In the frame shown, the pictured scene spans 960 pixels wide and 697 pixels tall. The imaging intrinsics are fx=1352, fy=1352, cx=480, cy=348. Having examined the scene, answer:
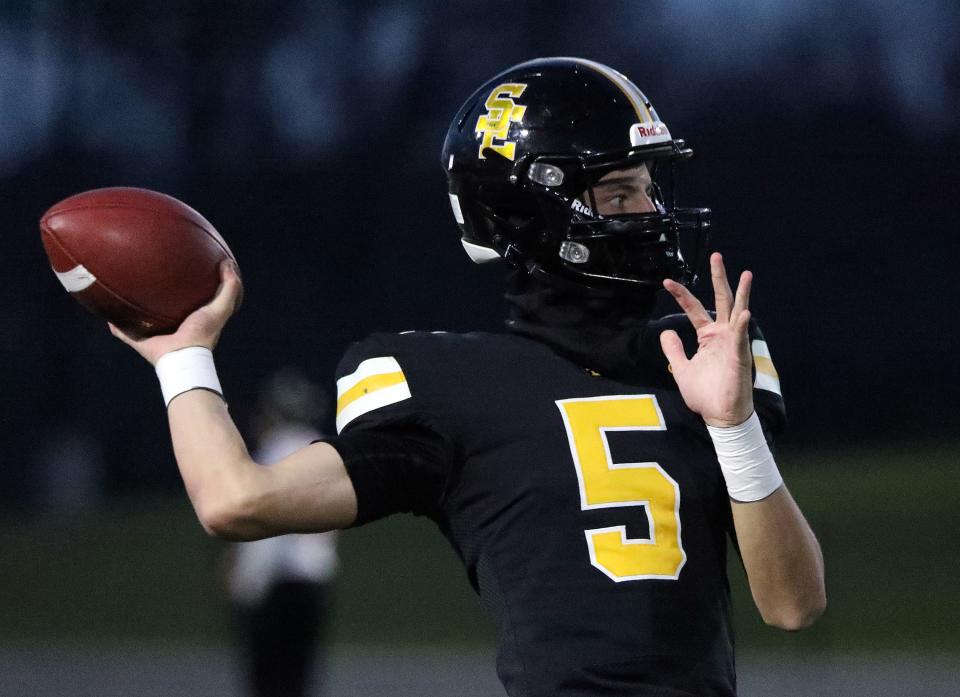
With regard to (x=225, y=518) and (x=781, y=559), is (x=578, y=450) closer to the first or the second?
(x=781, y=559)

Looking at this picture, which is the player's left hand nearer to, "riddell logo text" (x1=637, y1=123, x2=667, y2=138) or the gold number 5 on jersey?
the gold number 5 on jersey

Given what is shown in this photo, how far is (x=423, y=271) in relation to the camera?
526 centimetres

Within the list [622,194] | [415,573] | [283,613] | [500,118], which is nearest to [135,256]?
[500,118]

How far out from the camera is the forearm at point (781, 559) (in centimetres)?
155

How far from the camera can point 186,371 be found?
5.08 ft

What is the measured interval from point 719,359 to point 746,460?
0.39 feet

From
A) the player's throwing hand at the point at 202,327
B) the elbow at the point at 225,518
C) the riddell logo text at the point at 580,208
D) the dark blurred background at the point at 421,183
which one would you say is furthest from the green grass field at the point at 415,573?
the elbow at the point at 225,518

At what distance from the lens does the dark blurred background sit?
502 cm

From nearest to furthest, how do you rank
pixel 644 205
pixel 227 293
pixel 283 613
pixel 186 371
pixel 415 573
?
pixel 186 371 → pixel 227 293 → pixel 644 205 → pixel 283 613 → pixel 415 573

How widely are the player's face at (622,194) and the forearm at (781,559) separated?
43 centimetres

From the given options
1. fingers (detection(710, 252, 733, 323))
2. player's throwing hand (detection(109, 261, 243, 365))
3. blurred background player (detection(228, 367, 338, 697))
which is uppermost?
fingers (detection(710, 252, 733, 323))

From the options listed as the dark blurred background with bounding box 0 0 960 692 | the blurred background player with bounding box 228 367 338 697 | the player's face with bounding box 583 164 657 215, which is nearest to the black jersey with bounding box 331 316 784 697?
the player's face with bounding box 583 164 657 215

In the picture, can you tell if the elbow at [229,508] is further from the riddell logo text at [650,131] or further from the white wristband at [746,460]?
the riddell logo text at [650,131]

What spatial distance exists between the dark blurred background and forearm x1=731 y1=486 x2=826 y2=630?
3501 millimetres
